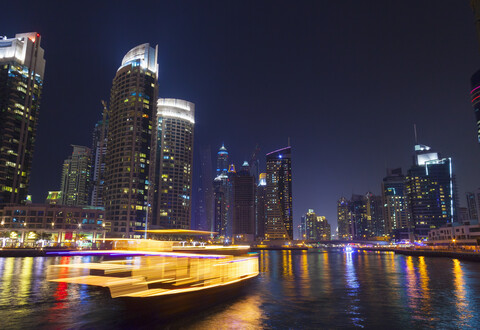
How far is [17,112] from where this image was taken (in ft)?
510

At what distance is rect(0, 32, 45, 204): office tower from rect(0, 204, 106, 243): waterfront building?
20454 mm

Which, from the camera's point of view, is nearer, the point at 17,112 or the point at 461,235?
the point at 461,235

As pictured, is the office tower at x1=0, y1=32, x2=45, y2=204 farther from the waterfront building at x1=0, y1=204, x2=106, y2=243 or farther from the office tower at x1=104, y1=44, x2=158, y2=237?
the office tower at x1=104, y1=44, x2=158, y2=237

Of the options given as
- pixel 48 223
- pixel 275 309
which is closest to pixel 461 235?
pixel 275 309

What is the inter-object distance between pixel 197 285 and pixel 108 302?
8.84m

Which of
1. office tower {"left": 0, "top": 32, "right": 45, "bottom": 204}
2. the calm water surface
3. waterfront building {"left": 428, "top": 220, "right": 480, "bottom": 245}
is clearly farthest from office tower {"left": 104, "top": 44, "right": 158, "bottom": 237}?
waterfront building {"left": 428, "top": 220, "right": 480, "bottom": 245}

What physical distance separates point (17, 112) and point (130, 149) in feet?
182

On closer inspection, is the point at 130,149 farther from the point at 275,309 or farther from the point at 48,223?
the point at 275,309

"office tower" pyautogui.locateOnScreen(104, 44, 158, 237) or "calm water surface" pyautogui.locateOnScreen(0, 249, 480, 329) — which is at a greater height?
"office tower" pyautogui.locateOnScreen(104, 44, 158, 237)

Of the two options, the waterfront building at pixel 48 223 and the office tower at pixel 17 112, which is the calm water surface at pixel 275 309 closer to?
the waterfront building at pixel 48 223

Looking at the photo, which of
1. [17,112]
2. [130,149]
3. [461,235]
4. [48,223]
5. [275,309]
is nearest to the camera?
[275,309]

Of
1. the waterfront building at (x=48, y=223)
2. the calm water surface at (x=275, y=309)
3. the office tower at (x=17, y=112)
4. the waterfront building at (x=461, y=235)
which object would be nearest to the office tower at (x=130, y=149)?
the waterfront building at (x=48, y=223)

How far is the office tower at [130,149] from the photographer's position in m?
162

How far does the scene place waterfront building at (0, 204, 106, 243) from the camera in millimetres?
127250
